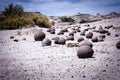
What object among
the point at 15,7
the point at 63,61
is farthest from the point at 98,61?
the point at 15,7

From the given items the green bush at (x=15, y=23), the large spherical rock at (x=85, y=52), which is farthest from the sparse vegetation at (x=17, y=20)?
the large spherical rock at (x=85, y=52)

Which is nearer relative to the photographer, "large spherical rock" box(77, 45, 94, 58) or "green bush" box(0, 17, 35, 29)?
"large spherical rock" box(77, 45, 94, 58)

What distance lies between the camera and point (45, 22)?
30.2 metres

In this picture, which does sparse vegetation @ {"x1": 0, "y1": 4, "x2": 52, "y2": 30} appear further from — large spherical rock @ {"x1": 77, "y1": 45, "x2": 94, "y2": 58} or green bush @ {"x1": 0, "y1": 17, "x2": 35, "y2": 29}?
large spherical rock @ {"x1": 77, "y1": 45, "x2": 94, "y2": 58}

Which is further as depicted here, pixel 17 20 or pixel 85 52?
pixel 17 20

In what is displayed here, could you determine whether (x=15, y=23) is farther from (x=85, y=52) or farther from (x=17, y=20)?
(x=85, y=52)

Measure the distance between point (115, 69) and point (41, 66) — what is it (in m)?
3.23

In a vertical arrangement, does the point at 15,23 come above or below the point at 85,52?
above

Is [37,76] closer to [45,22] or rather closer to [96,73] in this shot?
[96,73]

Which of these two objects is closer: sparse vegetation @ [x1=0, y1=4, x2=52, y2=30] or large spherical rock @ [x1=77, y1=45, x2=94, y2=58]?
large spherical rock @ [x1=77, y1=45, x2=94, y2=58]

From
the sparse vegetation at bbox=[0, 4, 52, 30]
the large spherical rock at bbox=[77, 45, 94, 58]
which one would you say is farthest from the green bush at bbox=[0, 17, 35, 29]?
the large spherical rock at bbox=[77, 45, 94, 58]

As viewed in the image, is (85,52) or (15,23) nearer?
(85,52)

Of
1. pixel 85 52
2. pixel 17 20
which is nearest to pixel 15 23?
pixel 17 20

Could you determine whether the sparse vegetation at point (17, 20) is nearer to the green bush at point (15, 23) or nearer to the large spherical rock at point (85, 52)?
the green bush at point (15, 23)
